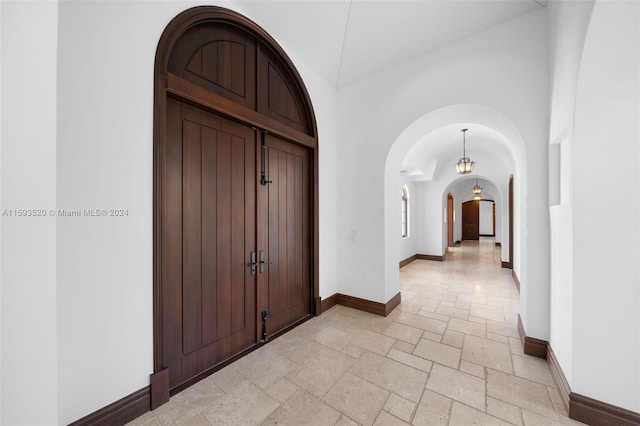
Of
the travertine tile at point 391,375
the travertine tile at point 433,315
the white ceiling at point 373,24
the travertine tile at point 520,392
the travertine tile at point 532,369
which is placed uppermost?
the white ceiling at point 373,24

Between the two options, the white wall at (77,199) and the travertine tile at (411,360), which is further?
the travertine tile at (411,360)

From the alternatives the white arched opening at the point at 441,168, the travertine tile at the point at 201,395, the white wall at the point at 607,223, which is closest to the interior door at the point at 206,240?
the travertine tile at the point at 201,395

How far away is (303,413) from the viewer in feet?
5.64

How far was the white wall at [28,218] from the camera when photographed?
0.90 metres

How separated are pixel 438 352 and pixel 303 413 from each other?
1.57 metres

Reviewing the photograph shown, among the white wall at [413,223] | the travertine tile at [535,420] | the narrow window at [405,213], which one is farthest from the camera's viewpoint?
the narrow window at [405,213]

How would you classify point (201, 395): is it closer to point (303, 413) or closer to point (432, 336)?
point (303, 413)

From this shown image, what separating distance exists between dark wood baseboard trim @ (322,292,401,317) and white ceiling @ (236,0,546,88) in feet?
11.2

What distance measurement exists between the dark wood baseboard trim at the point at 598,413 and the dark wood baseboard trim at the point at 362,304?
1.92 meters

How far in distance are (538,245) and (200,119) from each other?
3.51 m

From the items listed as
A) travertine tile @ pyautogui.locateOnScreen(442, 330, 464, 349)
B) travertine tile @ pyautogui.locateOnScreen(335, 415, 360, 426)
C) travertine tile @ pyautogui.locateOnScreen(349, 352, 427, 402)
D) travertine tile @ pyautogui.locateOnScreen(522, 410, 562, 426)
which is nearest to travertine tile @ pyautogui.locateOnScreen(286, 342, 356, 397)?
travertine tile @ pyautogui.locateOnScreen(349, 352, 427, 402)

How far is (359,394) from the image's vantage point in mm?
1898

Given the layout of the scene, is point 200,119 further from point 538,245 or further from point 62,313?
point 538,245

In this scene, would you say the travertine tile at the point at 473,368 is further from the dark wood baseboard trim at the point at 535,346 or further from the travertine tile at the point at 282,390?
the travertine tile at the point at 282,390
